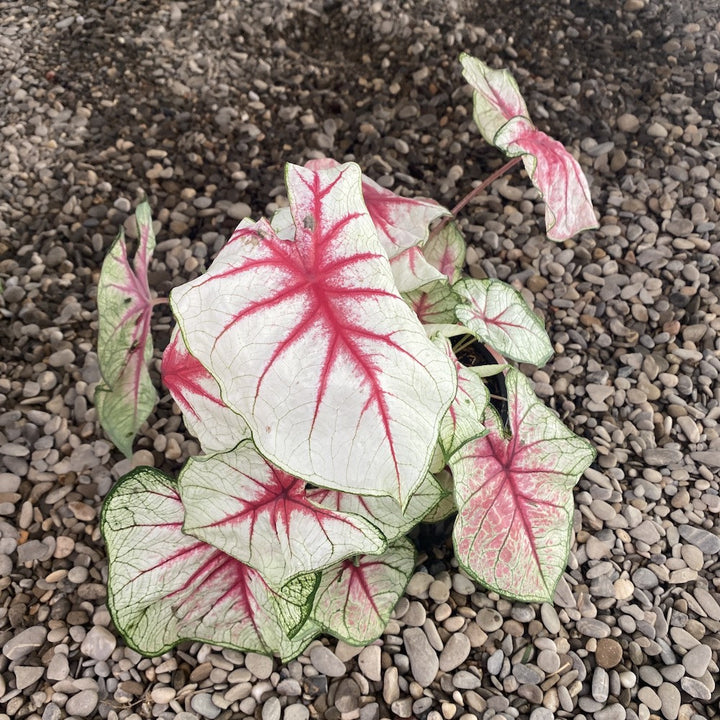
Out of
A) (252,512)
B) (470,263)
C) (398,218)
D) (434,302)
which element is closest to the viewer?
(252,512)

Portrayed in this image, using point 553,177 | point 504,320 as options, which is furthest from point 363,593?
point 553,177

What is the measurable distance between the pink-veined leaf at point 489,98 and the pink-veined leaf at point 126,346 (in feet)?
2.51

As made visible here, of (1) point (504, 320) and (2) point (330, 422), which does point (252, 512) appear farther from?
(1) point (504, 320)

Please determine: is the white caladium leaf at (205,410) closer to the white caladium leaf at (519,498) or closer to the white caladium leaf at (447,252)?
the white caladium leaf at (519,498)

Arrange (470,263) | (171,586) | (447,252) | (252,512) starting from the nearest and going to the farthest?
1. (252,512)
2. (171,586)
3. (447,252)
4. (470,263)

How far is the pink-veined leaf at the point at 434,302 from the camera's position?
1.68 metres

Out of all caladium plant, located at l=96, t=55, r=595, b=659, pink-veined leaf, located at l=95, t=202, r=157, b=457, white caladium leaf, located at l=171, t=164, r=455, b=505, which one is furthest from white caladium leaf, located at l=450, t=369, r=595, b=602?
pink-veined leaf, located at l=95, t=202, r=157, b=457

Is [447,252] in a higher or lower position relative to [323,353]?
lower

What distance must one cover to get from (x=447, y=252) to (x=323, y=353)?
36.6 inches

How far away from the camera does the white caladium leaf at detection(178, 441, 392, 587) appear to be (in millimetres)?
1216

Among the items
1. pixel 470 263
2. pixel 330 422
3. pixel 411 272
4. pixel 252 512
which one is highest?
pixel 330 422

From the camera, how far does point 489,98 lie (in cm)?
157

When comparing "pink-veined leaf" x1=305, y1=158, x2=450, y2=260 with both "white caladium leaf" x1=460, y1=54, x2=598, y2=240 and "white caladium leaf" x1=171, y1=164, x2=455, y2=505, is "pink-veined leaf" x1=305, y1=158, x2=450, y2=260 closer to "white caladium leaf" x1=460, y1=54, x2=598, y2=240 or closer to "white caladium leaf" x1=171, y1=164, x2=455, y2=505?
"white caladium leaf" x1=460, y1=54, x2=598, y2=240

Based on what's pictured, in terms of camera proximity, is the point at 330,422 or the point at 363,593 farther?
the point at 363,593
